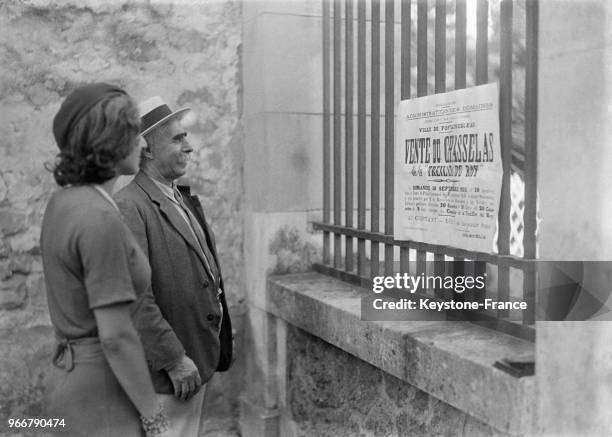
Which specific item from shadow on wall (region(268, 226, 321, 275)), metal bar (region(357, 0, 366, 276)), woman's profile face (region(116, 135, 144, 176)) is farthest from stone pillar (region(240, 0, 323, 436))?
woman's profile face (region(116, 135, 144, 176))

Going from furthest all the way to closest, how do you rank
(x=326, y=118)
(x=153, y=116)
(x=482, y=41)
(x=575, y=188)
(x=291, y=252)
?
(x=291, y=252) → (x=326, y=118) → (x=153, y=116) → (x=482, y=41) → (x=575, y=188)

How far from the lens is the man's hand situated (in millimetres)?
2670

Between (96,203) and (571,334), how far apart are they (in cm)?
133

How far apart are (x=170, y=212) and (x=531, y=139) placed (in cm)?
133

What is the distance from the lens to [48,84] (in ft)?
12.6

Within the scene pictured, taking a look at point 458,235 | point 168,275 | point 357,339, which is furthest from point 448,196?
point 168,275

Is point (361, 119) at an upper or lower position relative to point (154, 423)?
upper

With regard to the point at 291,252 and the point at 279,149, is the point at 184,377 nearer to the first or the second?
the point at 291,252

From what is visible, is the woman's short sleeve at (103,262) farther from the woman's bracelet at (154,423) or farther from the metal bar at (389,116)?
the metal bar at (389,116)

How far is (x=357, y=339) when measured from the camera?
3078 millimetres

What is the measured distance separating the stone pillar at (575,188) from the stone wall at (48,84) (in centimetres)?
240

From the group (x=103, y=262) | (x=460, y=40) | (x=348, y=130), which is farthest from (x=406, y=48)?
(x=103, y=262)

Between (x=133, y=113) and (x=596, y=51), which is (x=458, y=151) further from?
(x=133, y=113)

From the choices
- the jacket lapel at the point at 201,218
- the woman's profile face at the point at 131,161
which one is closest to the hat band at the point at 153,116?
the jacket lapel at the point at 201,218
